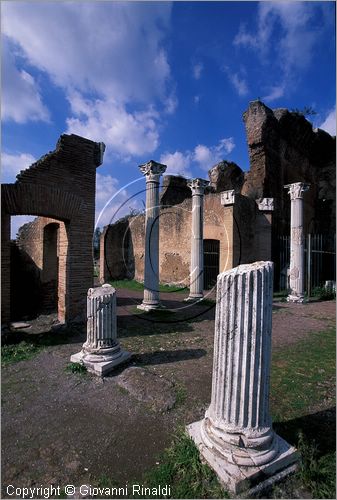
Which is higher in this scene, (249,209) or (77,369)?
(249,209)

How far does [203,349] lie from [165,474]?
3424mm

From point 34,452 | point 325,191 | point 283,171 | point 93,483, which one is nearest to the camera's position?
point 93,483

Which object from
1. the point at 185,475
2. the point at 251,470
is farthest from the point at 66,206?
the point at 251,470

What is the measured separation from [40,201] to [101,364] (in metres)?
4.19

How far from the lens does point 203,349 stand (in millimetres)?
5895

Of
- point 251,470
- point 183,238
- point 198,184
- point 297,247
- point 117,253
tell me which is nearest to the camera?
point 251,470

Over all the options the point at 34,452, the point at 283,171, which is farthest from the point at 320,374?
the point at 283,171

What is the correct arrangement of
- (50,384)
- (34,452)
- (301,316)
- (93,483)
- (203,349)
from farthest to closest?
(301,316)
(203,349)
(50,384)
(34,452)
(93,483)

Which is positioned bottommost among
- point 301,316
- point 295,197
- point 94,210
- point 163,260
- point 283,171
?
point 301,316

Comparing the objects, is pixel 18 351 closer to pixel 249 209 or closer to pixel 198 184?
pixel 198 184

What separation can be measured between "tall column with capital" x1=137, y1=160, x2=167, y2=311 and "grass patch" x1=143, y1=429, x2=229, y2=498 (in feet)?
22.2

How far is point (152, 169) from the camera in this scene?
31.7 ft

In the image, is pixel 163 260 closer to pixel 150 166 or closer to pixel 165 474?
pixel 150 166

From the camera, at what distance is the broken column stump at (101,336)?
4816 millimetres
